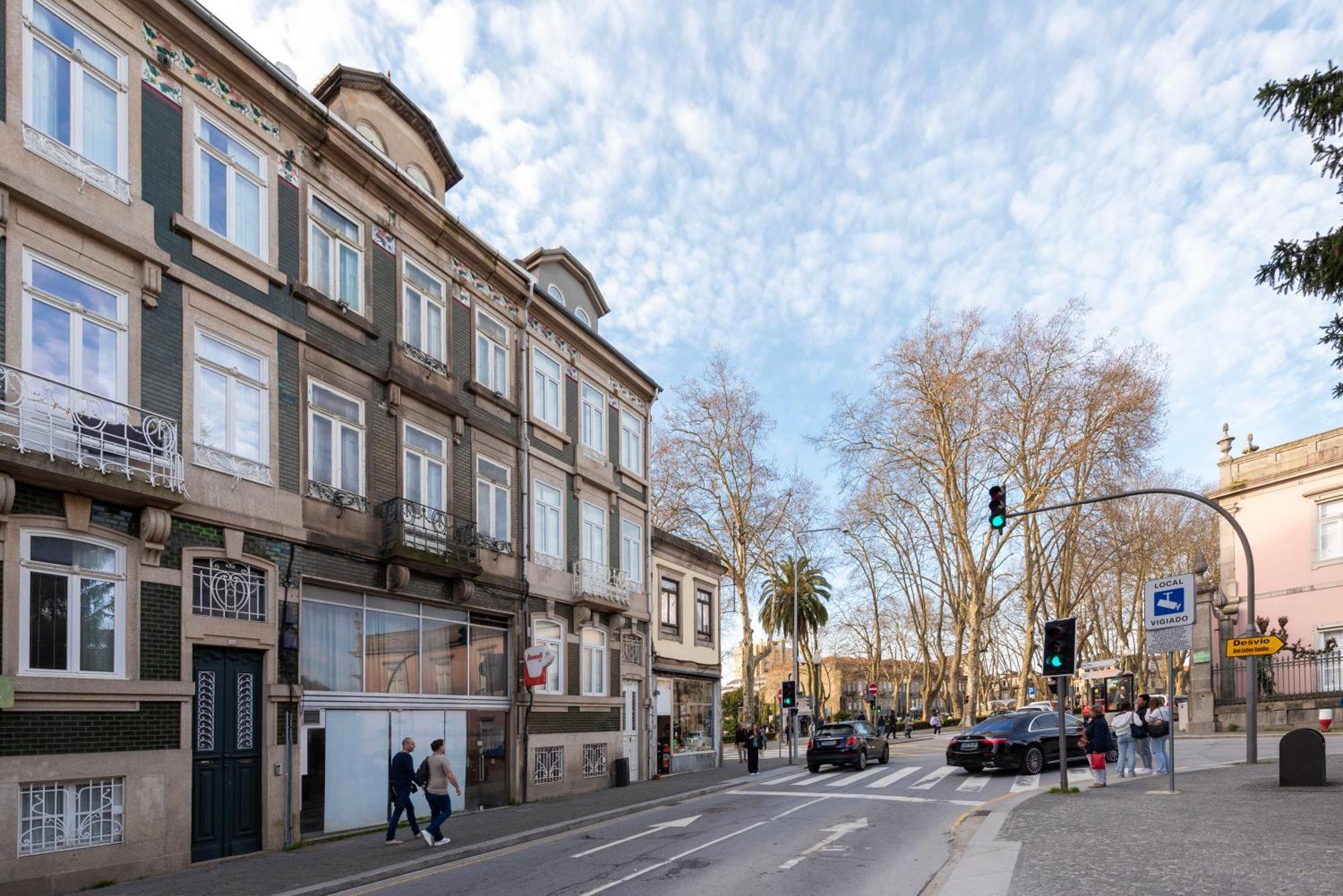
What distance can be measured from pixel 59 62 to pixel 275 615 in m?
7.56

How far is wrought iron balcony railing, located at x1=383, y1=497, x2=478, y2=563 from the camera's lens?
58.4ft

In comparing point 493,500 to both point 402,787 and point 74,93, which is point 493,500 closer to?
point 402,787

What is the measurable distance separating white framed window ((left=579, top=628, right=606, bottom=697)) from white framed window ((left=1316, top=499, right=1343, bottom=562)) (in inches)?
983

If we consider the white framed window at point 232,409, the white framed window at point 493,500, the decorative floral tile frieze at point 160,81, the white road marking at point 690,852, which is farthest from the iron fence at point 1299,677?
the decorative floral tile frieze at point 160,81

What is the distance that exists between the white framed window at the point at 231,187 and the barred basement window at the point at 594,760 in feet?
46.0

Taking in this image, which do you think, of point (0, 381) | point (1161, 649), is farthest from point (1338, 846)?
point (0, 381)

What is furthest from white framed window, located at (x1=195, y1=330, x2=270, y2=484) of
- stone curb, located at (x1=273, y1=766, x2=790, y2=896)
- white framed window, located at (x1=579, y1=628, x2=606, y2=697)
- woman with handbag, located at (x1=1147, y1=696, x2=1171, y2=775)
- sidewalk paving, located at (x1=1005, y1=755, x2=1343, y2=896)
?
woman with handbag, located at (x1=1147, y1=696, x2=1171, y2=775)

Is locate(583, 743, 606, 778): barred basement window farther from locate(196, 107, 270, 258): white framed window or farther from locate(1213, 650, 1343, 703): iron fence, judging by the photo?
locate(1213, 650, 1343, 703): iron fence

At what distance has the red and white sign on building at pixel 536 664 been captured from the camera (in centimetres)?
2033

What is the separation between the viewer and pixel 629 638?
28.3 m

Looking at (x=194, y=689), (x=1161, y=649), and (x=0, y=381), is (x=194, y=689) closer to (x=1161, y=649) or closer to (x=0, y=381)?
(x=0, y=381)

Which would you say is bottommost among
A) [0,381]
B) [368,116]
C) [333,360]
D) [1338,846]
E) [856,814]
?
[856,814]

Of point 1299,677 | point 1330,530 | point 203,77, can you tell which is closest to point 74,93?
point 203,77

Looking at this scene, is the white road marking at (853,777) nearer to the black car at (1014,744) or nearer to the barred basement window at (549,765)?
the black car at (1014,744)
